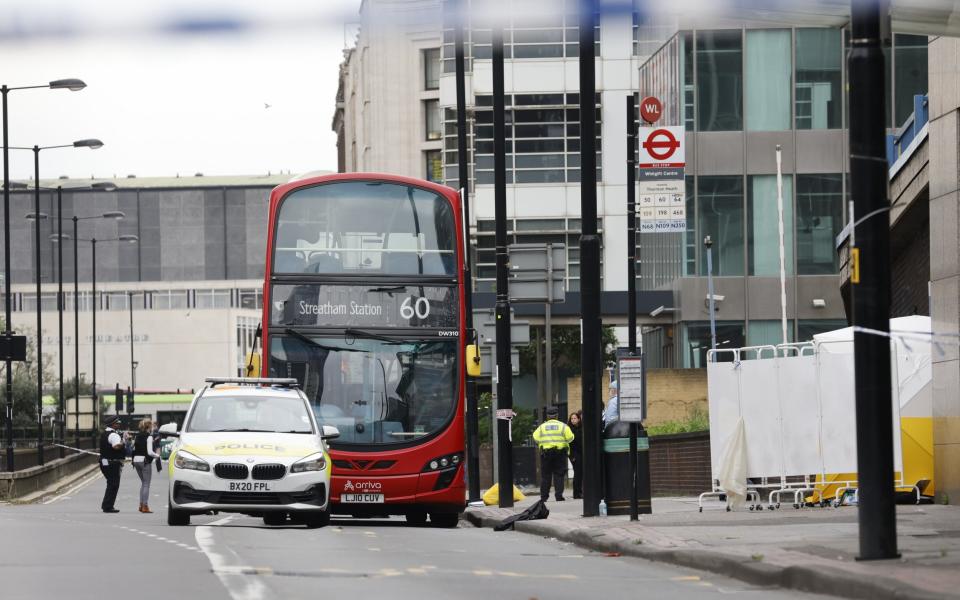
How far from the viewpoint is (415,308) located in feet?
77.5

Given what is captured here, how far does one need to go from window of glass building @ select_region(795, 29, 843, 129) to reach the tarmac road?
30.4m

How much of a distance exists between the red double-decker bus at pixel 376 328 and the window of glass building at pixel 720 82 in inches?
1029

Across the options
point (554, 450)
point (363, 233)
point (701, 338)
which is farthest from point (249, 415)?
point (701, 338)

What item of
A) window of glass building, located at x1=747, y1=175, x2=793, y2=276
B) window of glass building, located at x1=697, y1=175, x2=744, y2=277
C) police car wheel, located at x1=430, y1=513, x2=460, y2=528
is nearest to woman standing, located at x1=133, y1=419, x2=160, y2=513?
police car wheel, located at x1=430, y1=513, x2=460, y2=528

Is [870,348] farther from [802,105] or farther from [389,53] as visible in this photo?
[389,53]

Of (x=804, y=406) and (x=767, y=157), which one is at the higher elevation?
(x=767, y=157)

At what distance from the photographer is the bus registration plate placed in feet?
77.5

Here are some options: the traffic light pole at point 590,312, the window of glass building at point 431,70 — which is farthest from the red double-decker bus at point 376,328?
the window of glass building at point 431,70

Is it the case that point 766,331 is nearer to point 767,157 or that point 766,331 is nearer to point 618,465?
point 767,157

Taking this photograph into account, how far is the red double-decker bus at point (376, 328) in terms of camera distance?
921 inches

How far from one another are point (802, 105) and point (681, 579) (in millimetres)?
37617

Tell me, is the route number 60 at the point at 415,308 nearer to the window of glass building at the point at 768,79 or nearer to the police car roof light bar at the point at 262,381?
the police car roof light bar at the point at 262,381

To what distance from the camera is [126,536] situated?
18.7m

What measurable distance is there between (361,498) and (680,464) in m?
9.48
